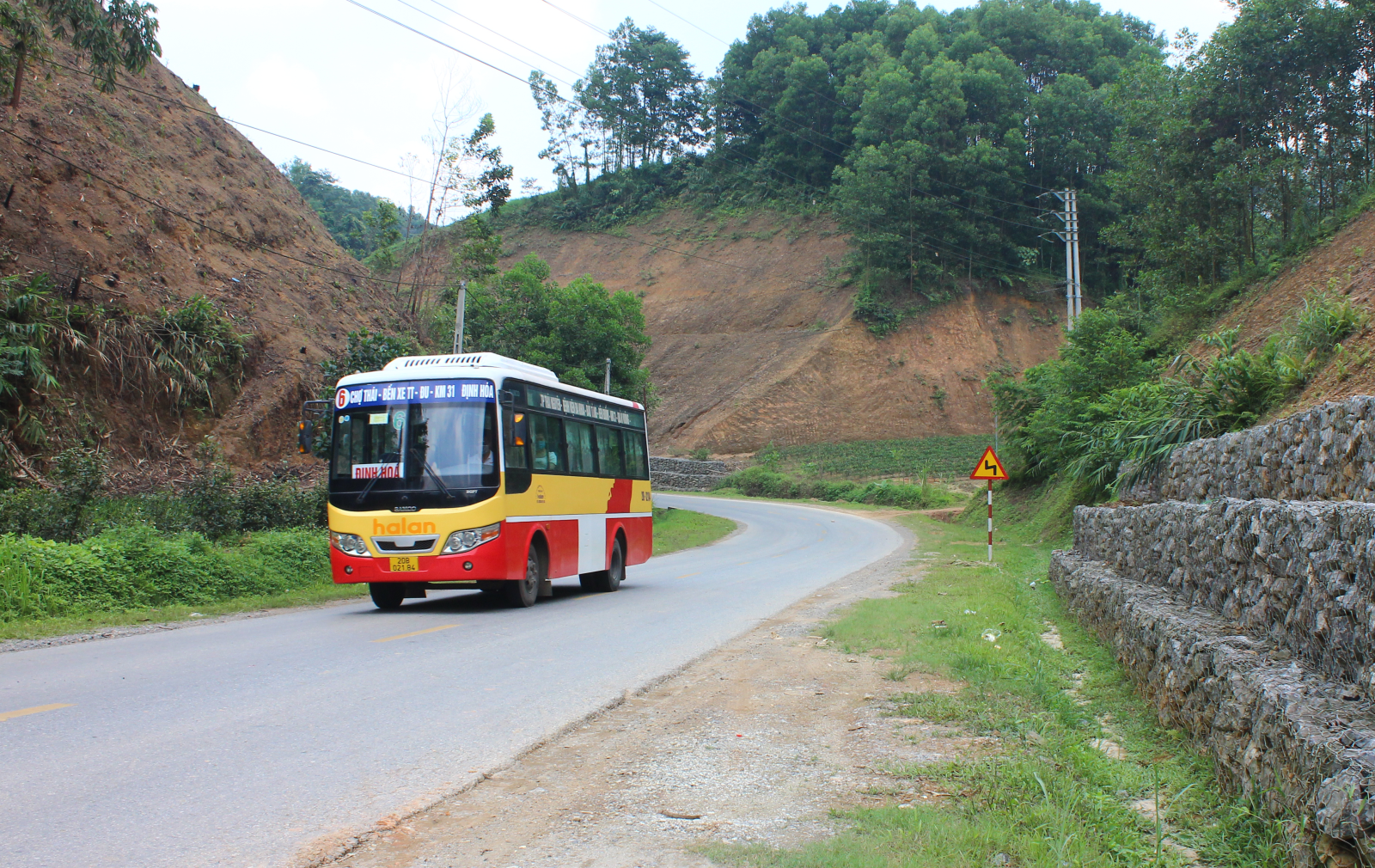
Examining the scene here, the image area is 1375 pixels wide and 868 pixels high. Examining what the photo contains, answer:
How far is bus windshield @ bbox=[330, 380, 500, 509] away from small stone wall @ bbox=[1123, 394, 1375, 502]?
8.85 meters

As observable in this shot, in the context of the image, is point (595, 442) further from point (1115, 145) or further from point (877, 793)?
point (1115, 145)

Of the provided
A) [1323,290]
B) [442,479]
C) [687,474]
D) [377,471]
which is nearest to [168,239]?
[377,471]

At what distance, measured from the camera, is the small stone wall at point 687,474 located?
201ft

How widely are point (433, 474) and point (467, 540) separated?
3.24 feet

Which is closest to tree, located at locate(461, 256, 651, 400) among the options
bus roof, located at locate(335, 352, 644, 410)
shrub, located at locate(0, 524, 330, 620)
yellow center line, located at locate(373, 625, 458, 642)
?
shrub, located at locate(0, 524, 330, 620)

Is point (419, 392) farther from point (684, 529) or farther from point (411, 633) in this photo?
point (684, 529)

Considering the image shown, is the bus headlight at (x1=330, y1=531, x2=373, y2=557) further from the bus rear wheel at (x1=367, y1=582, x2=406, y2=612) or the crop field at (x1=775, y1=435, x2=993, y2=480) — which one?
the crop field at (x1=775, y1=435, x2=993, y2=480)

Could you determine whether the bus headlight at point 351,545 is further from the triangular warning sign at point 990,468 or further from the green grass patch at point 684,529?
the green grass patch at point 684,529

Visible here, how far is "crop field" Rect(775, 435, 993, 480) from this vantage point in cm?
5541

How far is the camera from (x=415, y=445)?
1292cm

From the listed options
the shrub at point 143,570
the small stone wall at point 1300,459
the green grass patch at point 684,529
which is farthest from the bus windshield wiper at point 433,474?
the green grass patch at point 684,529

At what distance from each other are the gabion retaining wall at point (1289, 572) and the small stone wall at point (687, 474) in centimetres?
5289

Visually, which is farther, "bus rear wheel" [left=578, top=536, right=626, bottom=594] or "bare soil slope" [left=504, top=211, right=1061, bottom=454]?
"bare soil slope" [left=504, top=211, right=1061, bottom=454]

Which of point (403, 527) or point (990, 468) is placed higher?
point (990, 468)
